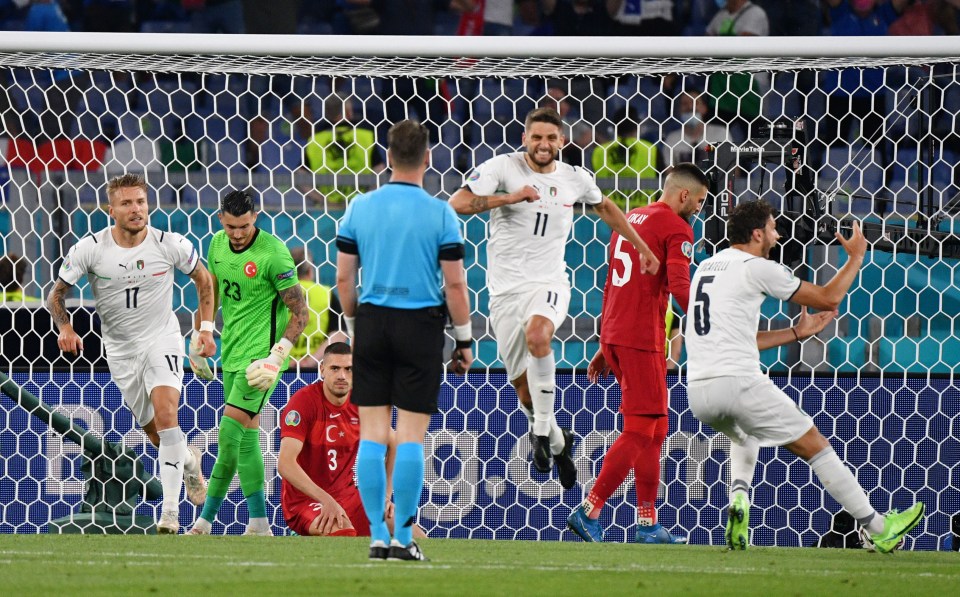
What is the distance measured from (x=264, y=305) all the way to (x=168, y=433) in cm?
82

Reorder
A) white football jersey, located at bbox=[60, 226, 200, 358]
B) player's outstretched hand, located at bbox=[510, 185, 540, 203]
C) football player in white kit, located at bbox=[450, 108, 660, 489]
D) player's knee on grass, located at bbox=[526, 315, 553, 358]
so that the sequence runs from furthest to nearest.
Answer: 1. white football jersey, located at bbox=[60, 226, 200, 358]
2. player's knee on grass, located at bbox=[526, 315, 553, 358]
3. football player in white kit, located at bbox=[450, 108, 660, 489]
4. player's outstretched hand, located at bbox=[510, 185, 540, 203]

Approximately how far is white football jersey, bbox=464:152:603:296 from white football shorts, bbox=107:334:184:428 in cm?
175

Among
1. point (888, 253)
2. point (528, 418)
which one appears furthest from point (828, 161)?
point (528, 418)

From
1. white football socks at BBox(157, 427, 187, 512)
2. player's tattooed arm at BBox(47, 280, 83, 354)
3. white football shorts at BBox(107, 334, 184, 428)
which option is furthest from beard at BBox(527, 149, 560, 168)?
player's tattooed arm at BBox(47, 280, 83, 354)

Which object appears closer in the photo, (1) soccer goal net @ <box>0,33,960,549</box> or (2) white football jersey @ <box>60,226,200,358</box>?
(2) white football jersey @ <box>60,226,200,358</box>

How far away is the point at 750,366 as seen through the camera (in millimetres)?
5828

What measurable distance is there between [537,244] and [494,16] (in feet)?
20.0

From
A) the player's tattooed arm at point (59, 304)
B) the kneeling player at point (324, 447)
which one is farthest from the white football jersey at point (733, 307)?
the player's tattooed arm at point (59, 304)

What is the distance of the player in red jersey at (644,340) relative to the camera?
22.1 ft

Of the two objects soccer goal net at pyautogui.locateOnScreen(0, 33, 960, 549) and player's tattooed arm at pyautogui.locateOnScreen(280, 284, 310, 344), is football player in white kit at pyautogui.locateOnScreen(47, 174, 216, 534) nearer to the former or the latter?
player's tattooed arm at pyautogui.locateOnScreen(280, 284, 310, 344)

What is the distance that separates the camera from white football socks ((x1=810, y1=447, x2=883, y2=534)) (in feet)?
18.9

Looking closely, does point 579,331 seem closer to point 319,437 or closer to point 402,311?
point 319,437

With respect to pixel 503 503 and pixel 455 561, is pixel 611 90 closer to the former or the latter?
pixel 503 503

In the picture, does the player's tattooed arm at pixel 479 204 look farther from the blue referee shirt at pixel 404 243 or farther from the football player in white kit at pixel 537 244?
the blue referee shirt at pixel 404 243
